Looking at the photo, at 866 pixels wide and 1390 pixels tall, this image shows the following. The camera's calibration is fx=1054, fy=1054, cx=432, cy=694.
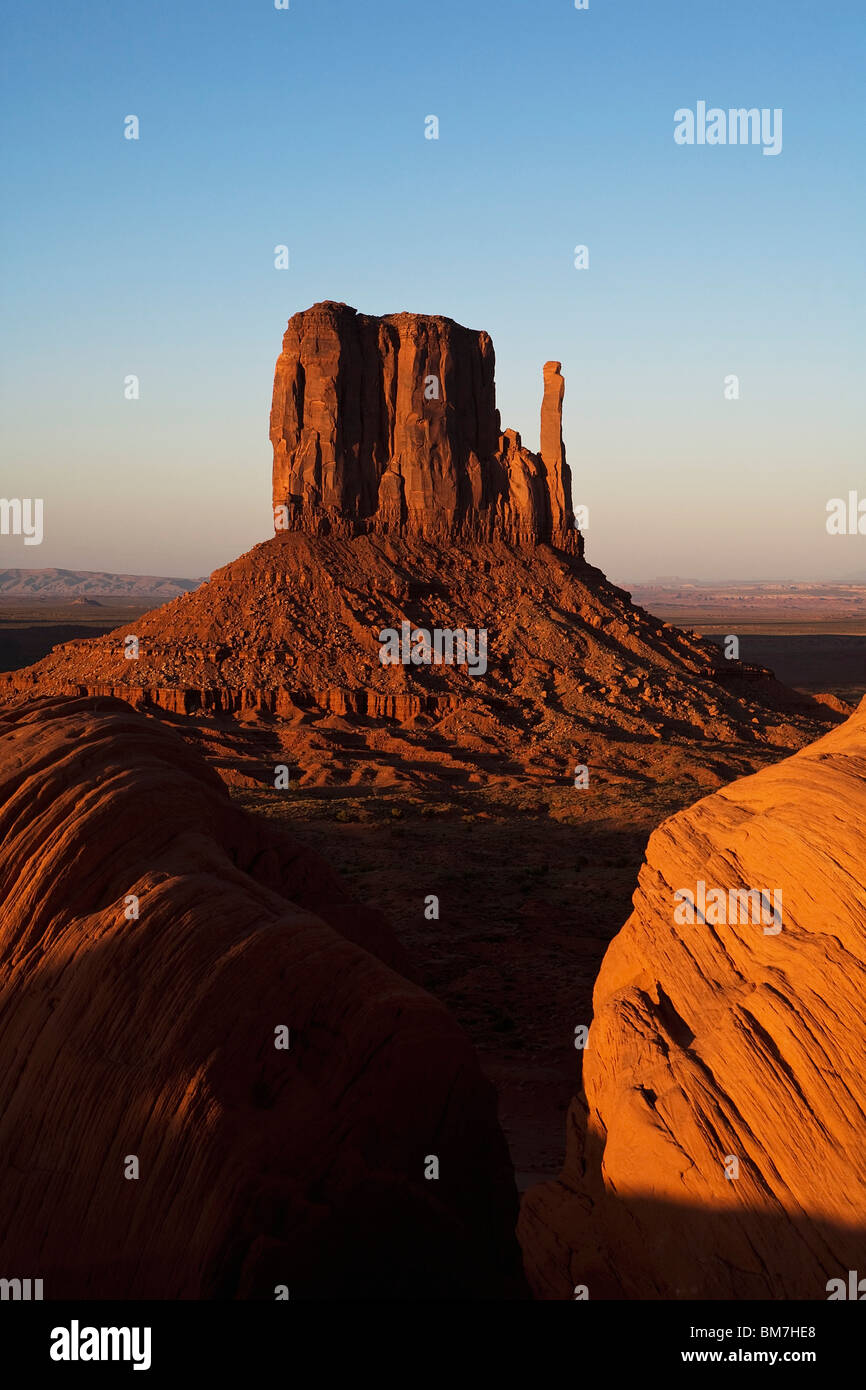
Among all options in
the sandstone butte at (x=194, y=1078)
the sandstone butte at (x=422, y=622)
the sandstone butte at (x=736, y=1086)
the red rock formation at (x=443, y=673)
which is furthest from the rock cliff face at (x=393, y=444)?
the sandstone butte at (x=736, y=1086)

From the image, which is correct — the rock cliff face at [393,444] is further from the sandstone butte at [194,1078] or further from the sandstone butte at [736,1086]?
the sandstone butte at [736,1086]

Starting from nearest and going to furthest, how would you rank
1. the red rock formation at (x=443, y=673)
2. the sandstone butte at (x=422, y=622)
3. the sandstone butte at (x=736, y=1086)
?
the sandstone butte at (x=736, y=1086) → the red rock formation at (x=443, y=673) → the sandstone butte at (x=422, y=622)

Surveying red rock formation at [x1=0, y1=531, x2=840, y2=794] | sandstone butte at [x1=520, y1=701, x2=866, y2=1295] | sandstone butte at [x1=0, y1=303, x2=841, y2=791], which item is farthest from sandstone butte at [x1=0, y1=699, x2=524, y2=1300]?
red rock formation at [x1=0, y1=531, x2=840, y2=794]

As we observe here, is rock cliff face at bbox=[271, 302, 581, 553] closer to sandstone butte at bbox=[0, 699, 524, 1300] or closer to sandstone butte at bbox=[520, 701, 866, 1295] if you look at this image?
sandstone butte at bbox=[0, 699, 524, 1300]

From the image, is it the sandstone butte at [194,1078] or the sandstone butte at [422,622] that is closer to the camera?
the sandstone butte at [194,1078]
